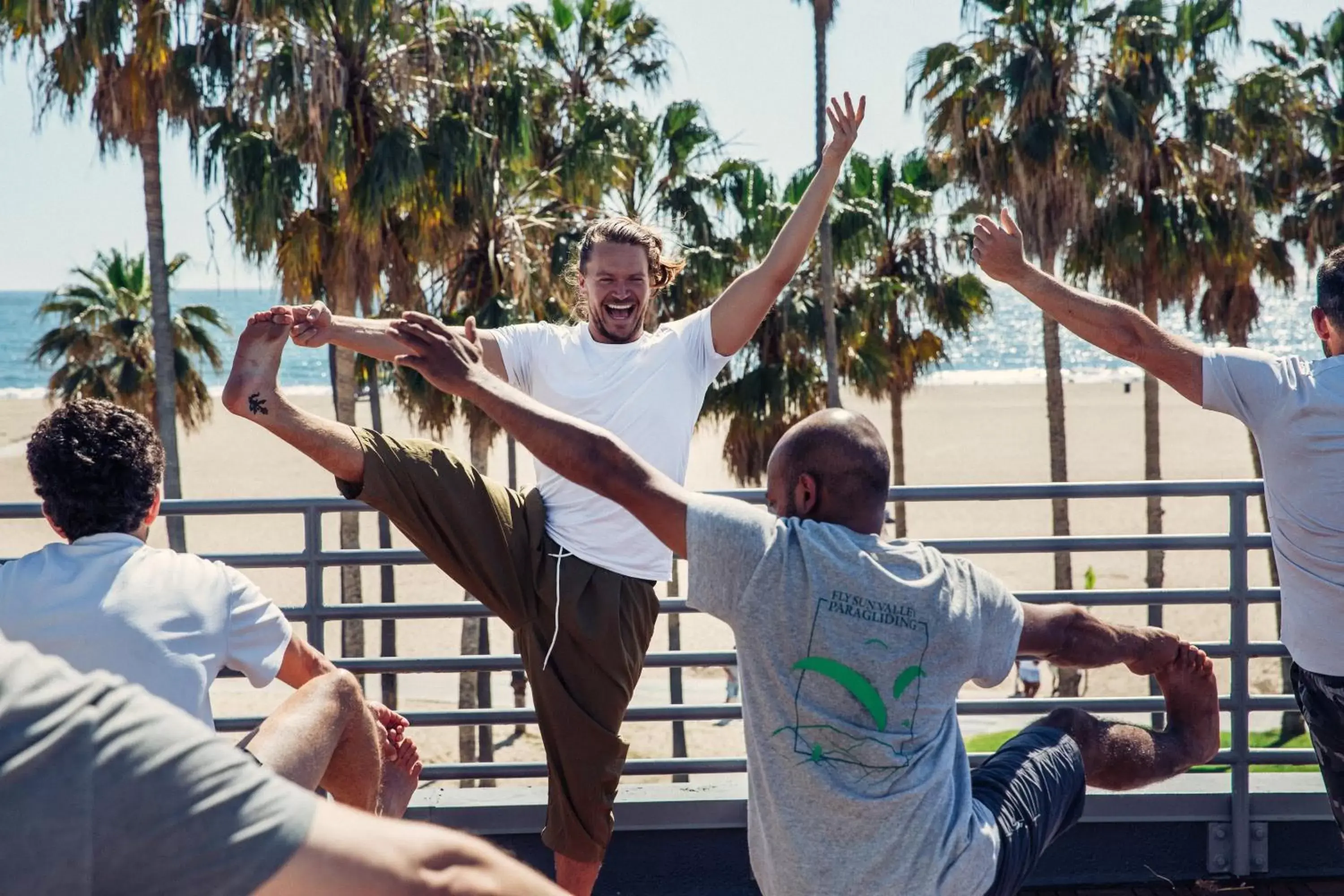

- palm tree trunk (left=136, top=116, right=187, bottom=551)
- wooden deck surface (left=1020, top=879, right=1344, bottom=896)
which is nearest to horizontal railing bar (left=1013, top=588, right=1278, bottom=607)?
wooden deck surface (left=1020, top=879, right=1344, bottom=896)

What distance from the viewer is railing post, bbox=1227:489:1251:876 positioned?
3.77 m

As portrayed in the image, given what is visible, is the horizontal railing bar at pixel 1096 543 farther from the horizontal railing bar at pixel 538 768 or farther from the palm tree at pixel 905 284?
the palm tree at pixel 905 284

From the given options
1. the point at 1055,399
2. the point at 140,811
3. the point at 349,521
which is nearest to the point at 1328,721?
the point at 140,811

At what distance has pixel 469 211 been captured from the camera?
1692 cm

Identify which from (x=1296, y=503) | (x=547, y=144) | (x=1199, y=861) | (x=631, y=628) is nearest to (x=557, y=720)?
(x=631, y=628)

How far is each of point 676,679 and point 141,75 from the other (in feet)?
46.7

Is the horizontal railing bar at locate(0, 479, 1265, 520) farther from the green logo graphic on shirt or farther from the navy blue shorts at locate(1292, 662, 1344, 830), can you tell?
the green logo graphic on shirt

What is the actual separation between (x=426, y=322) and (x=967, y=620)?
110 cm

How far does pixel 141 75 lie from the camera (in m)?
16.3

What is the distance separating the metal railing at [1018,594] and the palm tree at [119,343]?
Answer: 18.8m

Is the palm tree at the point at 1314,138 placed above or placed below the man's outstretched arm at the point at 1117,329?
above

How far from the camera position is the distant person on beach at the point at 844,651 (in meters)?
2.02

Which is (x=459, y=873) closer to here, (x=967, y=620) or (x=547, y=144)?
(x=967, y=620)

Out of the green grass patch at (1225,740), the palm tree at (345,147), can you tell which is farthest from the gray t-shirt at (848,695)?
the palm tree at (345,147)
